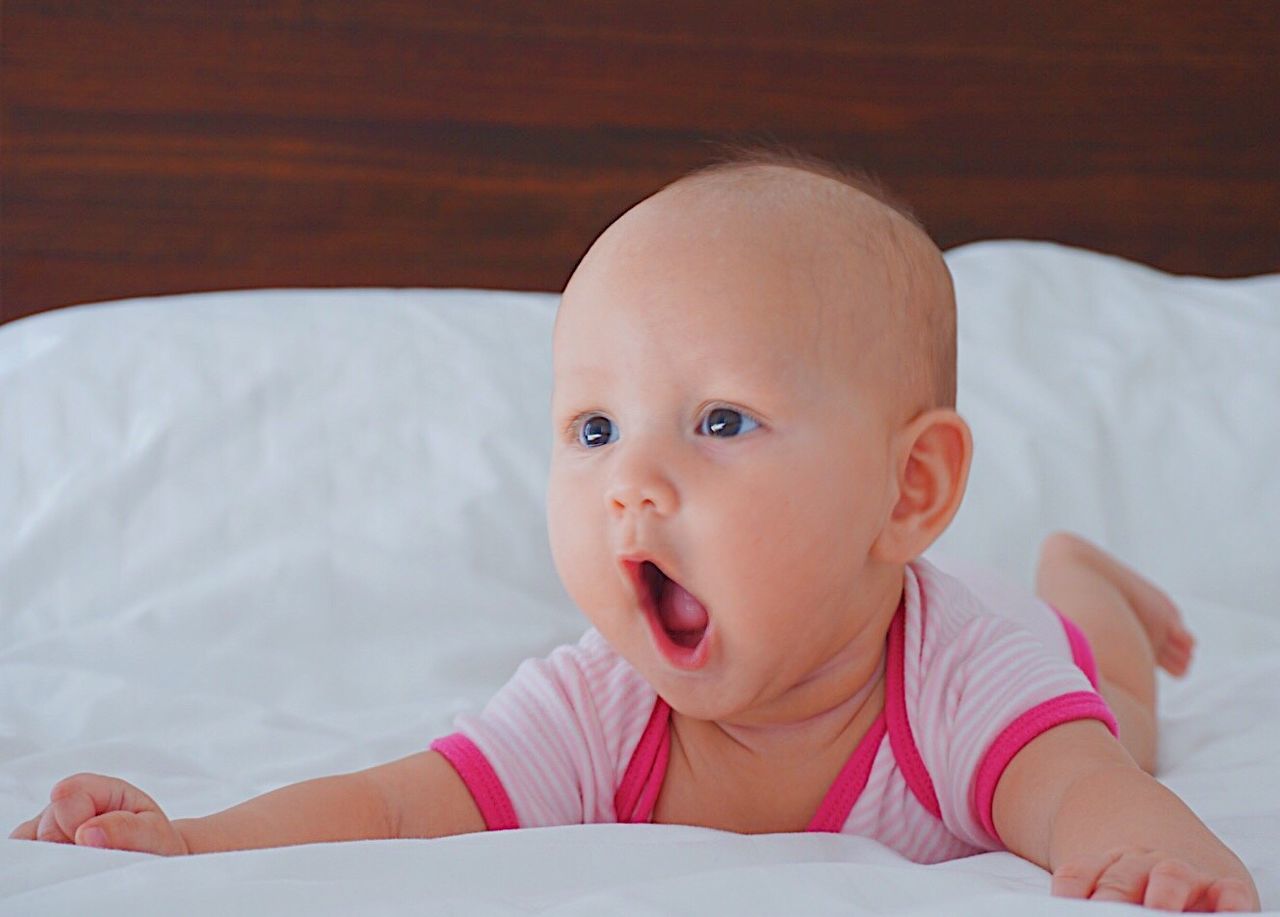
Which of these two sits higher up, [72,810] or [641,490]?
[641,490]

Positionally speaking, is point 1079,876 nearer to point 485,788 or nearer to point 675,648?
point 675,648

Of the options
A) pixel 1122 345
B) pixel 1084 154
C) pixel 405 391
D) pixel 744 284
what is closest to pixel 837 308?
pixel 744 284

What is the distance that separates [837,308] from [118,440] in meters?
0.82

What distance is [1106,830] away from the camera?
0.74 meters

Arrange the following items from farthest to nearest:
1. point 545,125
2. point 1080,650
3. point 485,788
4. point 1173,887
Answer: point 545,125 < point 1080,650 < point 485,788 < point 1173,887

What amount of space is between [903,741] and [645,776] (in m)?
0.15

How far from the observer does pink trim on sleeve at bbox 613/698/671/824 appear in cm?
93

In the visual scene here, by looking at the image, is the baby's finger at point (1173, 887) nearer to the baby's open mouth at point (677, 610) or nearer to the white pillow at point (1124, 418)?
the baby's open mouth at point (677, 610)

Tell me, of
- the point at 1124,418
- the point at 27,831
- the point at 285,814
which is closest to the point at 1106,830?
the point at 285,814

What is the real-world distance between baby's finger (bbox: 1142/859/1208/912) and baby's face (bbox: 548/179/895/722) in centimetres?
24

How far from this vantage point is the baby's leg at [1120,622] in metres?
1.17

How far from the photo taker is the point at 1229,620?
143cm

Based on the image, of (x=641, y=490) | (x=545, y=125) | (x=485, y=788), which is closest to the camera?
(x=641, y=490)

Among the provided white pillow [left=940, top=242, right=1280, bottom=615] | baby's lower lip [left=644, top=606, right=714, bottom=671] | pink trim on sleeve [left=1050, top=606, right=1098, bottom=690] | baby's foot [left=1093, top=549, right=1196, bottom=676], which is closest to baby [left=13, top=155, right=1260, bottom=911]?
baby's lower lip [left=644, top=606, right=714, bottom=671]
